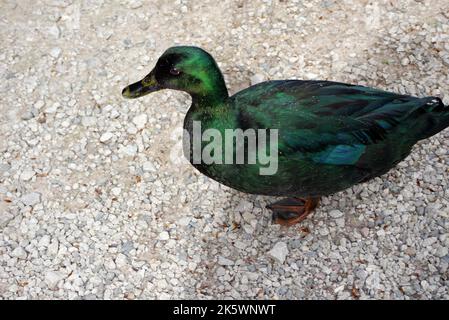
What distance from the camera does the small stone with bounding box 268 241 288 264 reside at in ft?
12.5

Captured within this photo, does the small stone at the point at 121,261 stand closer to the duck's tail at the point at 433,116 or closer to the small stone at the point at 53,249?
the small stone at the point at 53,249

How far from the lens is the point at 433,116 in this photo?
11.7ft

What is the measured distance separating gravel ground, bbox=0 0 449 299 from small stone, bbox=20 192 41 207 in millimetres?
11

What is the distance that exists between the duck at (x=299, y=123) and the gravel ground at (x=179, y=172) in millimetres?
468

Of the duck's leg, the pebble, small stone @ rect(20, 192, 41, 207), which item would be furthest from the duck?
the pebble

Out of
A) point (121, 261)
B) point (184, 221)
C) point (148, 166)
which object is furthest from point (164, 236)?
point (148, 166)

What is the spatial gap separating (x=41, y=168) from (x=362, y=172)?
7.05 feet

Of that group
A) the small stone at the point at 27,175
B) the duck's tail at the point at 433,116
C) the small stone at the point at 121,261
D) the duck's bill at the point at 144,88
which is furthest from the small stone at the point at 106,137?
the duck's tail at the point at 433,116

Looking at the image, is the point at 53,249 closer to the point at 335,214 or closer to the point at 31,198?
the point at 31,198

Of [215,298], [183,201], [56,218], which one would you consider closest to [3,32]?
[56,218]

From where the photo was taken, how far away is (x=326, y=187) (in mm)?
3523

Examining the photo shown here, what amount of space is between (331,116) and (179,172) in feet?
4.07

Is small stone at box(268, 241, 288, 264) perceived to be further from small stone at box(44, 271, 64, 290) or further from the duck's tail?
small stone at box(44, 271, 64, 290)
